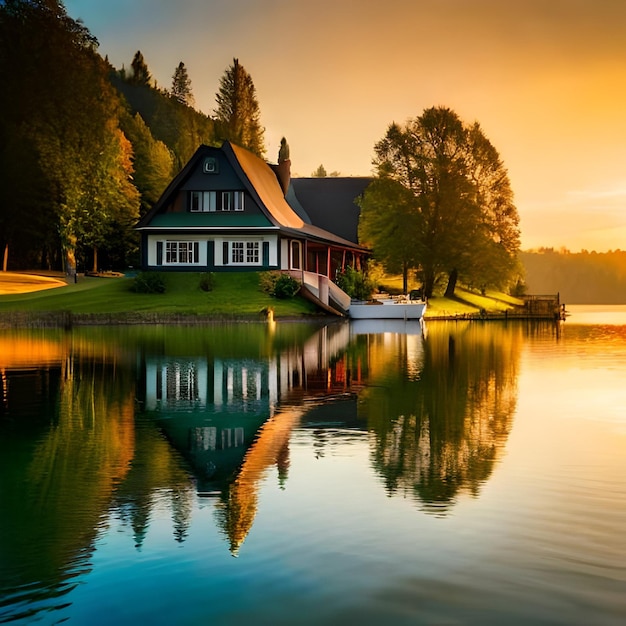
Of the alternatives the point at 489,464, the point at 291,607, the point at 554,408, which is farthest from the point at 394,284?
the point at 291,607

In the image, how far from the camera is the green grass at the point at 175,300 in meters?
57.8

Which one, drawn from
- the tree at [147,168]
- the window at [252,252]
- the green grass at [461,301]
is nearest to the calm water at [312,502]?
the window at [252,252]

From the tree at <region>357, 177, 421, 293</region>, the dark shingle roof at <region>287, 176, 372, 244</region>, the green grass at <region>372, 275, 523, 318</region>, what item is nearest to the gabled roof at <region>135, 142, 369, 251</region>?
the tree at <region>357, 177, 421, 293</region>

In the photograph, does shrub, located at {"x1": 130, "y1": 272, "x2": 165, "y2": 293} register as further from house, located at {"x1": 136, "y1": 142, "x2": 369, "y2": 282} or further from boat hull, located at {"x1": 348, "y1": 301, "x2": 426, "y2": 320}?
boat hull, located at {"x1": 348, "y1": 301, "x2": 426, "y2": 320}

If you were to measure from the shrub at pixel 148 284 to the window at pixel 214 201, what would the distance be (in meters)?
9.38

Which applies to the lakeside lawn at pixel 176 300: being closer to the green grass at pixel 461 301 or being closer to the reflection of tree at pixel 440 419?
the green grass at pixel 461 301

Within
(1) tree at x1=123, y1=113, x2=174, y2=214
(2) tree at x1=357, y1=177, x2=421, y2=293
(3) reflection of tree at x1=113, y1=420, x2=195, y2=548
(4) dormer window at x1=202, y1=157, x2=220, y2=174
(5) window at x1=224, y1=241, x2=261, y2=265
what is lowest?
(3) reflection of tree at x1=113, y1=420, x2=195, y2=548

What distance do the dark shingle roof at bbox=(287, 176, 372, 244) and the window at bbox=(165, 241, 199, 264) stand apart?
56.9 feet

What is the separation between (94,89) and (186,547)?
74449 mm

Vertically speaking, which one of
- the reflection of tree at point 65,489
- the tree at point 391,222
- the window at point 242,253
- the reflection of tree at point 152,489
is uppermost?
the tree at point 391,222

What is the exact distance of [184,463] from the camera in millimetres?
12812

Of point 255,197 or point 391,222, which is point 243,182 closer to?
point 255,197

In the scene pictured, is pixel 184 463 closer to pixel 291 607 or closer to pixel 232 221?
pixel 291 607

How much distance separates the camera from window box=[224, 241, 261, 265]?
7044 cm
